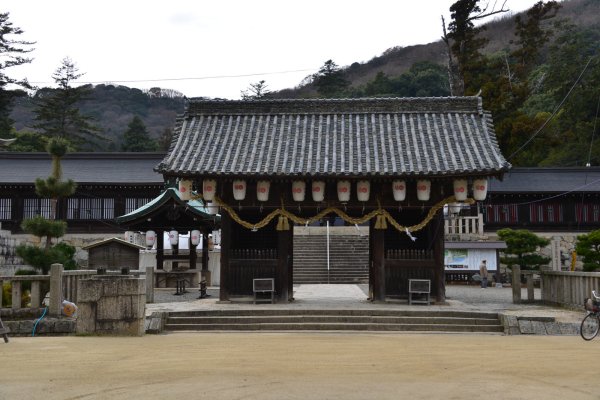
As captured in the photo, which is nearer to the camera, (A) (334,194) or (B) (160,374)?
(B) (160,374)

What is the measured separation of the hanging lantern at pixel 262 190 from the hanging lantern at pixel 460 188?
5627 mm

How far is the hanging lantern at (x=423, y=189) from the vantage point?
19703mm

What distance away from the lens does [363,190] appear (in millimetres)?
19984

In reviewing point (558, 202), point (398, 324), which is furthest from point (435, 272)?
point (558, 202)

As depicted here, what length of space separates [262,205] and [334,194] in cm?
226

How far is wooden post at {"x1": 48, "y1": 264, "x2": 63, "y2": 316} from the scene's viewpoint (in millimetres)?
15820

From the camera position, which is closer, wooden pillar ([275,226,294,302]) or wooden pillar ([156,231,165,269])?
wooden pillar ([275,226,294,302])

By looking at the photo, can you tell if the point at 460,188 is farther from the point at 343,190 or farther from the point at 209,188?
the point at 209,188

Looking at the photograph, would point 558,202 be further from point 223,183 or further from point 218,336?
point 218,336

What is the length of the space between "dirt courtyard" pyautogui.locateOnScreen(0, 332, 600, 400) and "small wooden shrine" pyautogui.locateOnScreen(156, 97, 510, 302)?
575 centimetres

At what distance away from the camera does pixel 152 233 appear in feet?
94.1

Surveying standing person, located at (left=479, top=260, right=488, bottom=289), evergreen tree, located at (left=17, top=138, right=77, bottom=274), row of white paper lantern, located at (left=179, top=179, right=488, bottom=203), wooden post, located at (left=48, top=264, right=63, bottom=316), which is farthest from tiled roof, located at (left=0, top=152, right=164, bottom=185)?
wooden post, located at (left=48, top=264, right=63, bottom=316)

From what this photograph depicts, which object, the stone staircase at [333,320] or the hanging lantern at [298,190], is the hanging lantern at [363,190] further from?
the stone staircase at [333,320]

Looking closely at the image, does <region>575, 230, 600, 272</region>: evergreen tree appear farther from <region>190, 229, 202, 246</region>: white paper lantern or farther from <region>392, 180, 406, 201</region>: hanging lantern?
<region>190, 229, 202, 246</region>: white paper lantern
